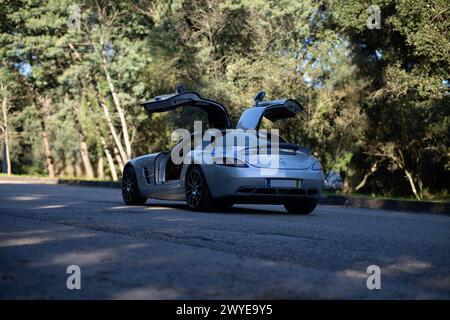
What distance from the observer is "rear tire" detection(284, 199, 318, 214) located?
11469mm

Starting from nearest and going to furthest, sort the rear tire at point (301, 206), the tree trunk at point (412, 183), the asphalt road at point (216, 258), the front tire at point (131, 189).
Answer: the asphalt road at point (216, 258), the rear tire at point (301, 206), the front tire at point (131, 189), the tree trunk at point (412, 183)

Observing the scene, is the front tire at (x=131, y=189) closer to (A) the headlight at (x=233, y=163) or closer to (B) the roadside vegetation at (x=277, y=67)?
(A) the headlight at (x=233, y=163)

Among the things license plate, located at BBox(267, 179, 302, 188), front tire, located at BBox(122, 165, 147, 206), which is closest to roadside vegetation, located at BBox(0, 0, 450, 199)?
front tire, located at BBox(122, 165, 147, 206)

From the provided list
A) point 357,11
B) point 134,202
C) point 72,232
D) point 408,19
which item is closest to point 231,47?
point 357,11

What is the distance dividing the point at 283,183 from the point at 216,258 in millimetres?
5179

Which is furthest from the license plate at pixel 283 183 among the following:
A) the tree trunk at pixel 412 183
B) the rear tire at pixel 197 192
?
the tree trunk at pixel 412 183

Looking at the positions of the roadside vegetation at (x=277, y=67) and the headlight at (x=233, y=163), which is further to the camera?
the roadside vegetation at (x=277, y=67)

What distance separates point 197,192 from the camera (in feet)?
36.3

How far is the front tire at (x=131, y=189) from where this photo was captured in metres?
13.0

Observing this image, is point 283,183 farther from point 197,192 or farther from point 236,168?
point 197,192

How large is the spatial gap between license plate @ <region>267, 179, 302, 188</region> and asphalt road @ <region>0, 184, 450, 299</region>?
1.39 meters

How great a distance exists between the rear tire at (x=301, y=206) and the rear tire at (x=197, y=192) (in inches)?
52.7

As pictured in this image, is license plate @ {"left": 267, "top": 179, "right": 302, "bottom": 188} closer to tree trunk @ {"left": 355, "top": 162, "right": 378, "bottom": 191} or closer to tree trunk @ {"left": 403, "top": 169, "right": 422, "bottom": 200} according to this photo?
tree trunk @ {"left": 403, "top": 169, "right": 422, "bottom": 200}

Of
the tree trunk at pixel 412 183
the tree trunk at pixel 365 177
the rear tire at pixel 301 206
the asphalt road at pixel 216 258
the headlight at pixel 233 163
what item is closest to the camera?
the asphalt road at pixel 216 258
